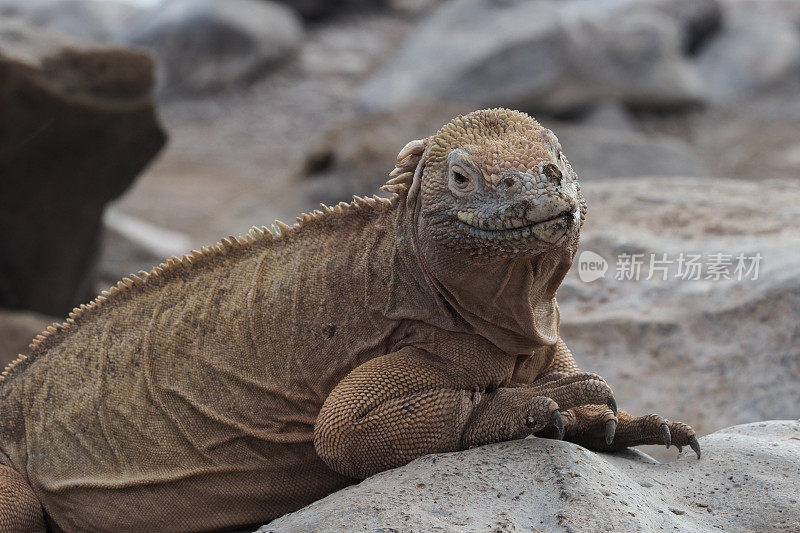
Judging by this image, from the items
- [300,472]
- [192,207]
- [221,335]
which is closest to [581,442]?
[300,472]

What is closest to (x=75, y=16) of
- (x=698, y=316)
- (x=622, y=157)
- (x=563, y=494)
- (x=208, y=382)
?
(x=622, y=157)

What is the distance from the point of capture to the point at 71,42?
9000mm

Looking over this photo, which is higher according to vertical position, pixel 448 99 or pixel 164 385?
pixel 448 99

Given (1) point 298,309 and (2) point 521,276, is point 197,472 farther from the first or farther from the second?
(2) point 521,276

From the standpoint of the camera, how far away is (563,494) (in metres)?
3.53

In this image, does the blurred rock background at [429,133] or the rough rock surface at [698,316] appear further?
the blurred rock background at [429,133]

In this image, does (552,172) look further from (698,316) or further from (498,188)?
(698,316)

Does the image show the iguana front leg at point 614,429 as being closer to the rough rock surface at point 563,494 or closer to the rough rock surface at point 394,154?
the rough rock surface at point 563,494

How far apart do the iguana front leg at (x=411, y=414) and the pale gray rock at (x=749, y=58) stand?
17894mm

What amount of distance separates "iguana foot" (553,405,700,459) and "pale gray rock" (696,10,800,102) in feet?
57.2

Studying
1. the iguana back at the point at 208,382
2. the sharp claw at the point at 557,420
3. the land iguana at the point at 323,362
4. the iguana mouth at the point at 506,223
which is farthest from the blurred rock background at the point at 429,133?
the iguana mouth at the point at 506,223

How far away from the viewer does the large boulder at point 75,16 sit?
24.5 m

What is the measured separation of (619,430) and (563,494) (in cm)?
88

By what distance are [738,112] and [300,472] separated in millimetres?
17906
